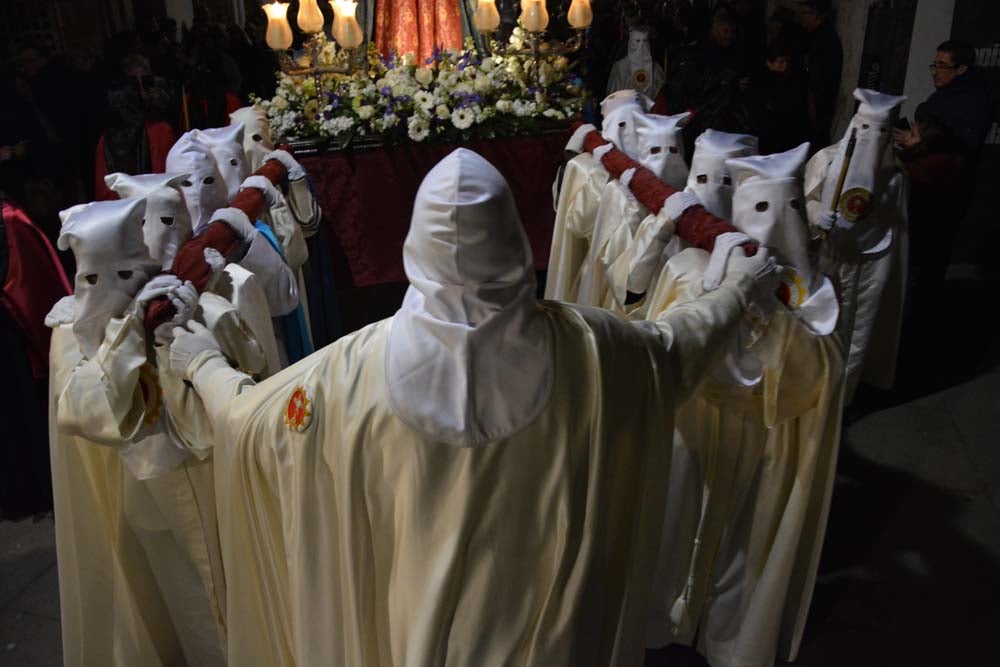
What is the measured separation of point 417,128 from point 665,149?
2335 millimetres

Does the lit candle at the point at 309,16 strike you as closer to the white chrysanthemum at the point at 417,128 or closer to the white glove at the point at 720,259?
the white chrysanthemum at the point at 417,128

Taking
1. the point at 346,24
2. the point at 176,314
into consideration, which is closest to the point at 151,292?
the point at 176,314

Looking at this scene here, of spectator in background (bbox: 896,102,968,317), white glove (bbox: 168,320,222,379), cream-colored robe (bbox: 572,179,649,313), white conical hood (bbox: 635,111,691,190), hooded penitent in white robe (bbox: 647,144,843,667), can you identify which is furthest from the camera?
spectator in background (bbox: 896,102,968,317)

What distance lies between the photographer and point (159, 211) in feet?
8.23

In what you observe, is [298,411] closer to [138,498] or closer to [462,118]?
[138,498]

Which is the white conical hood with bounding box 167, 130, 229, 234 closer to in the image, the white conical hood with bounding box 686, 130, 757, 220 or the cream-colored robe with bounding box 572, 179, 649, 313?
the cream-colored robe with bounding box 572, 179, 649, 313

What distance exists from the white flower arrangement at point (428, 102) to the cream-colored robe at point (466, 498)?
12.9ft

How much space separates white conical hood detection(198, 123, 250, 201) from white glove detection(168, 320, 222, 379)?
5.35 ft

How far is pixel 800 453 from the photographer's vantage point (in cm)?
262

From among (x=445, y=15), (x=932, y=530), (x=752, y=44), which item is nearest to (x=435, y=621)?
(x=932, y=530)

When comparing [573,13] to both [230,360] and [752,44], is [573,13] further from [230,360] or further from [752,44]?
[230,360]

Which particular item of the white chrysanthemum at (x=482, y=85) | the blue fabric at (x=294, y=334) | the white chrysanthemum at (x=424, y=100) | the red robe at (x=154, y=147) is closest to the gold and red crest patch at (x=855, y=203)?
the white chrysanthemum at (x=482, y=85)

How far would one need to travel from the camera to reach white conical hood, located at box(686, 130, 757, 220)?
2.96 m

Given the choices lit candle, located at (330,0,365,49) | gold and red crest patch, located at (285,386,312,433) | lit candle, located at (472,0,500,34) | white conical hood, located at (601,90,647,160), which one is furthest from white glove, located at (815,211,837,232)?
lit candle, located at (330,0,365,49)
